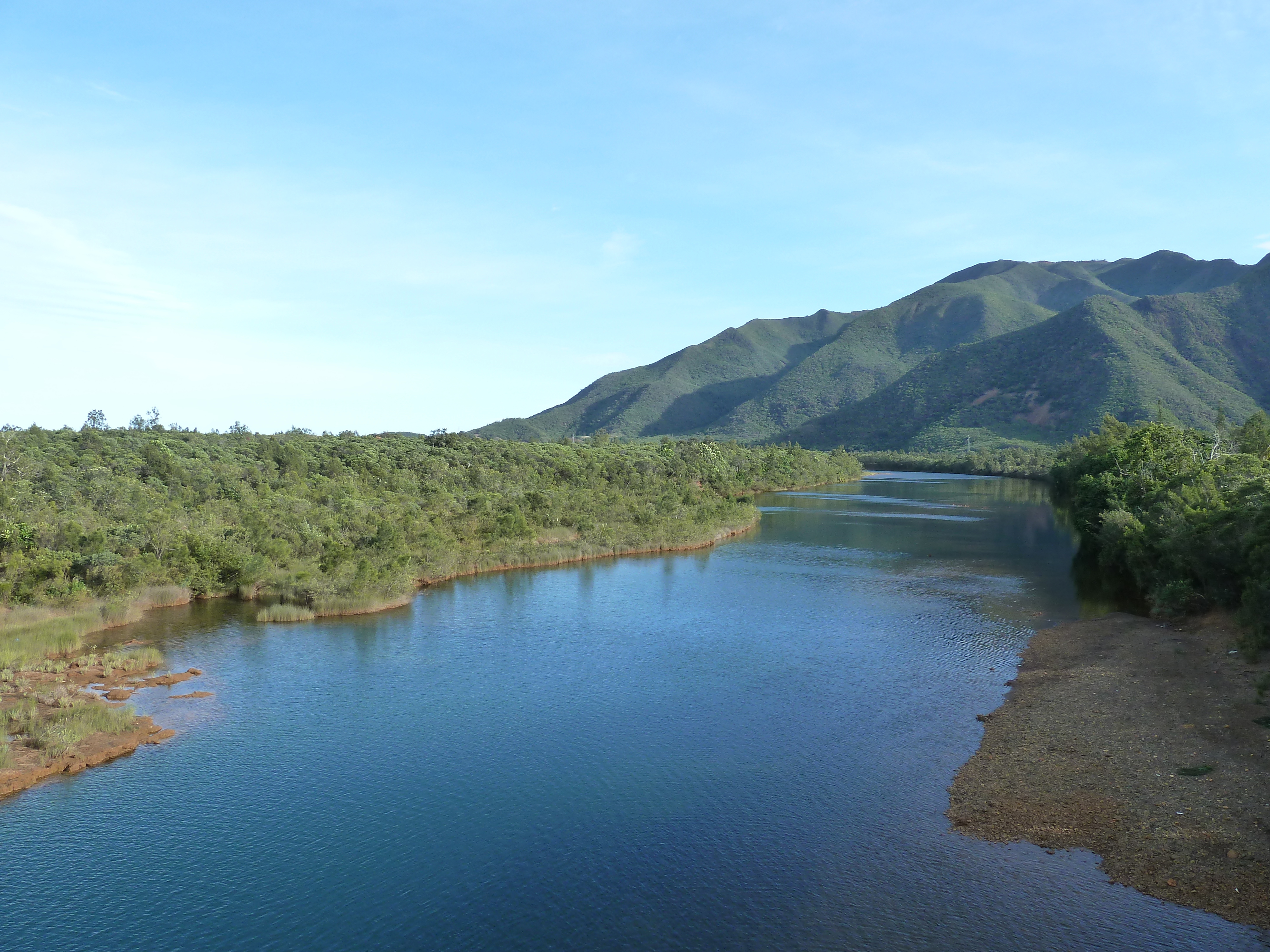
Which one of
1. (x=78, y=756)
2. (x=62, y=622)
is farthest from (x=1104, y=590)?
(x=62, y=622)

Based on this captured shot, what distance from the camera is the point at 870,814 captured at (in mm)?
23484

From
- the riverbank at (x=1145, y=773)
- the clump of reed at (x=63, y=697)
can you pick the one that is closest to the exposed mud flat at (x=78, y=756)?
the clump of reed at (x=63, y=697)

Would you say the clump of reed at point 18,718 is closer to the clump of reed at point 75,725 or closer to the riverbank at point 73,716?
the riverbank at point 73,716

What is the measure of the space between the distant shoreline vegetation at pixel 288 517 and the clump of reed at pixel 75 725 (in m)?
8.33

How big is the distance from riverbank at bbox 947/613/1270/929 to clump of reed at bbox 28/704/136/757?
2714 centimetres

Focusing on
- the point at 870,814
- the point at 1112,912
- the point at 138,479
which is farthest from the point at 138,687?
the point at 138,479

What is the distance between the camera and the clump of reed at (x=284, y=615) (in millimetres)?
45094

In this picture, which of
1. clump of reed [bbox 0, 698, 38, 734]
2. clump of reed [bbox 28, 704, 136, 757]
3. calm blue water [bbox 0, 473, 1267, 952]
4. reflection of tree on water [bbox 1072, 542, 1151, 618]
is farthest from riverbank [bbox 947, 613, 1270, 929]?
clump of reed [bbox 0, 698, 38, 734]

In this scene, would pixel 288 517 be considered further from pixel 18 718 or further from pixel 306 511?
pixel 18 718

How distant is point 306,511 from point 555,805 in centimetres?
4396

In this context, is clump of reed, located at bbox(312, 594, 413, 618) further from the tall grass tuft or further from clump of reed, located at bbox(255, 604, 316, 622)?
clump of reed, located at bbox(255, 604, 316, 622)

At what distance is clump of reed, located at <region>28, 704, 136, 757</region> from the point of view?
26.5m

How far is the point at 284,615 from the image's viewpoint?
4534cm

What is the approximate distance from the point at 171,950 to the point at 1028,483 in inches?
6883
